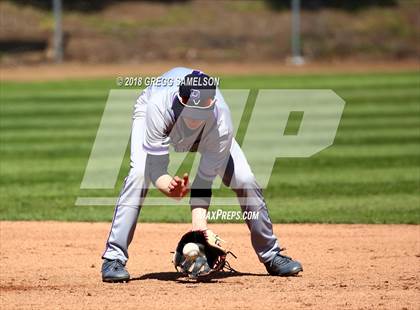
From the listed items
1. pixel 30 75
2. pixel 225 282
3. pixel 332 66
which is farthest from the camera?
pixel 332 66

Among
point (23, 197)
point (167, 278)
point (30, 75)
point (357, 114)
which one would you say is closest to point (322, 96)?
point (357, 114)

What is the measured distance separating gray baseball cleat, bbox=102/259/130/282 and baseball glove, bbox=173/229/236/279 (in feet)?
1.43

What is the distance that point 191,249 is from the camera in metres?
7.84

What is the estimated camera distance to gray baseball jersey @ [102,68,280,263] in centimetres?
768

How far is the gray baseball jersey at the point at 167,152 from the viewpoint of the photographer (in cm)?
768

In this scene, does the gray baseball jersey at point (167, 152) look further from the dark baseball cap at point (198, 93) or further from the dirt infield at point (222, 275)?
the dirt infield at point (222, 275)

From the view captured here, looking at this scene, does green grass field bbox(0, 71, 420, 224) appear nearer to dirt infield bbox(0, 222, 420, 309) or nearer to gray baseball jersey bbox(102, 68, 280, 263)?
dirt infield bbox(0, 222, 420, 309)

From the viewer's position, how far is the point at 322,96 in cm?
2358

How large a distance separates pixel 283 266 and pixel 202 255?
30.5 inches

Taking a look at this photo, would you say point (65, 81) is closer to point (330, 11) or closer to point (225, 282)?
point (330, 11)

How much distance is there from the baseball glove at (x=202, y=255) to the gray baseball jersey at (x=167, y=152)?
0.41 metres

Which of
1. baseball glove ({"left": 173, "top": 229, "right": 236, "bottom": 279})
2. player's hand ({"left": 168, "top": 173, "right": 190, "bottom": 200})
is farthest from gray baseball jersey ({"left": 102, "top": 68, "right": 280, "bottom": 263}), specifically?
baseball glove ({"left": 173, "top": 229, "right": 236, "bottom": 279})

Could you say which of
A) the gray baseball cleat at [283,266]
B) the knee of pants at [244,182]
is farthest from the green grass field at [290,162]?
the knee of pants at [244,182]

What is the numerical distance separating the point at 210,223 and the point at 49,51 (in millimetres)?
21431
